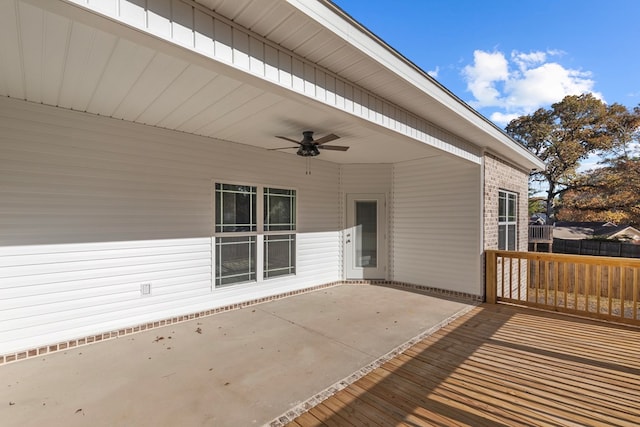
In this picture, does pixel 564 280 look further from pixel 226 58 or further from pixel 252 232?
pixel 226 58

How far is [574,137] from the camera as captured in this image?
1513 cm

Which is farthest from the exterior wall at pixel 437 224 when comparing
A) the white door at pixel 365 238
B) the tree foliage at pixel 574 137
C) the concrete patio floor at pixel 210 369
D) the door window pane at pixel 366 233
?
the tree foliage at pixel 574 137

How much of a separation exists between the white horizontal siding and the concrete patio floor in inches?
94.5

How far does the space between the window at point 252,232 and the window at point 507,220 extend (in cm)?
415

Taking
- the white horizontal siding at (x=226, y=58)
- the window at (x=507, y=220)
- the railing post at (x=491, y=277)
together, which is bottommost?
the railing post at (x=491, y=277)

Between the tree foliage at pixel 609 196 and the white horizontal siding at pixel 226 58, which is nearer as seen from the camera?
the white horizontal siding at pixel 226 58

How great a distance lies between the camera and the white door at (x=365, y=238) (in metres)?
6.14

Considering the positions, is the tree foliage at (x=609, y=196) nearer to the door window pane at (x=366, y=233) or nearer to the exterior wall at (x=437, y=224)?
the exterior wall at (x=437, y=224)

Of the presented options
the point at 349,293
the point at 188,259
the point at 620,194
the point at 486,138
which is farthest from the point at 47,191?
the point at 620,194

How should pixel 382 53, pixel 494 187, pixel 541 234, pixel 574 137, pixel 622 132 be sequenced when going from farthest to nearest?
pixel 574 137 < pixel 622 132 < pixel 541 234 < pixel 494 187 < pixel 382 53

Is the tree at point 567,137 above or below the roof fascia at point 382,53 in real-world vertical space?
above

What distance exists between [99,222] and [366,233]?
4591 millimetres

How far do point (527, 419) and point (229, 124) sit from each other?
3.98 m

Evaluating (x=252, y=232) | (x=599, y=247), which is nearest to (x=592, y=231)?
(x=599, y=247)
